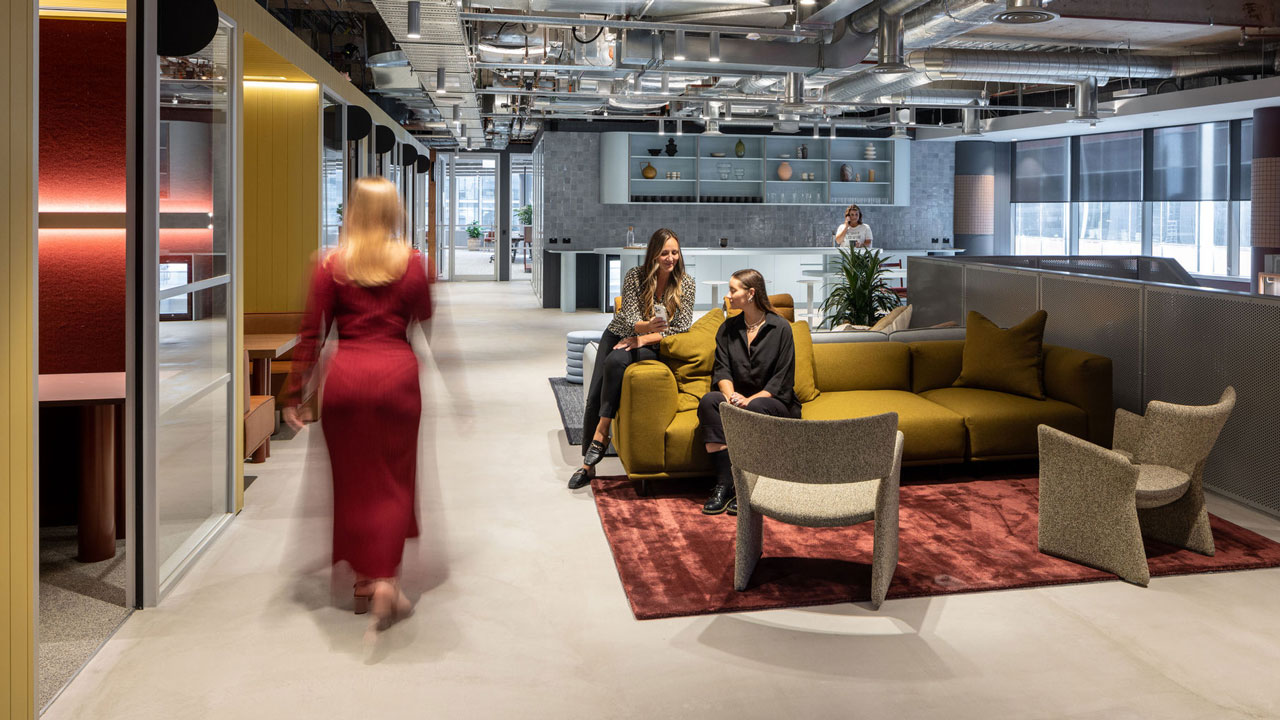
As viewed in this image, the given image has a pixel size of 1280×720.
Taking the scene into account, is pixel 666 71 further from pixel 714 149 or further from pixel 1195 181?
pixel 1195 181

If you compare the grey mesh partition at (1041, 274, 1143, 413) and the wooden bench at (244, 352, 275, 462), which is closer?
the wooden bench at (244, 352, 275, 462)

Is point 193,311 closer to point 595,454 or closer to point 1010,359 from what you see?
point 595,454

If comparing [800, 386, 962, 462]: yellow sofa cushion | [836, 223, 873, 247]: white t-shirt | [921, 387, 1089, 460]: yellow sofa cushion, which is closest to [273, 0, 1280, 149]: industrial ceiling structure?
[836, 223, 873, 247]: white t-shirt

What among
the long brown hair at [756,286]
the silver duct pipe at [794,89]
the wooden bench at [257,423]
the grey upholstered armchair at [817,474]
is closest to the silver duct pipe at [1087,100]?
the silver duct pipe at [794,89]

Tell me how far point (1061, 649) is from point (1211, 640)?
0.53 m

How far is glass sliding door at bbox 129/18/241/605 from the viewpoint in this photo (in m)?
3.49

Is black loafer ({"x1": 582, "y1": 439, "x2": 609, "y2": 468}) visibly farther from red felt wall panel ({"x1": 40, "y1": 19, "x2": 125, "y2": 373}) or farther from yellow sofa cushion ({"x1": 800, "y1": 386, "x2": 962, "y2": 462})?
red felt wall panel ({"x1": 40, "y1": 19, "x2": 125, "y2": 373})

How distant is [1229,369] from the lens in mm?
5035

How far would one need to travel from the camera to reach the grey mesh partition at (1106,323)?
568cm

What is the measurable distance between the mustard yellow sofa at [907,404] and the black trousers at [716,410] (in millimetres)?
215

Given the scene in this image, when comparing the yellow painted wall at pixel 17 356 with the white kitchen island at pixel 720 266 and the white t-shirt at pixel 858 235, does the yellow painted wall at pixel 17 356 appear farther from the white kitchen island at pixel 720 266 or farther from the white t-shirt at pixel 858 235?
the white kitchen island at pixel 720 266

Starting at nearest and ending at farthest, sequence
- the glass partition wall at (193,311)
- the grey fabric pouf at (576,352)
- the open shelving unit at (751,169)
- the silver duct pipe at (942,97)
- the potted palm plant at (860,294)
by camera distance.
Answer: the glass partition wall at (193,311) → the potted palm plant at (860,294) → the grey fabric pouf at (576,352) → the silver duct pipe at (942,97) → the open shelving unit at (751,169)

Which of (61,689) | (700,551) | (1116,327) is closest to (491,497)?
(700,551)

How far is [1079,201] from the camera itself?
16031mm
